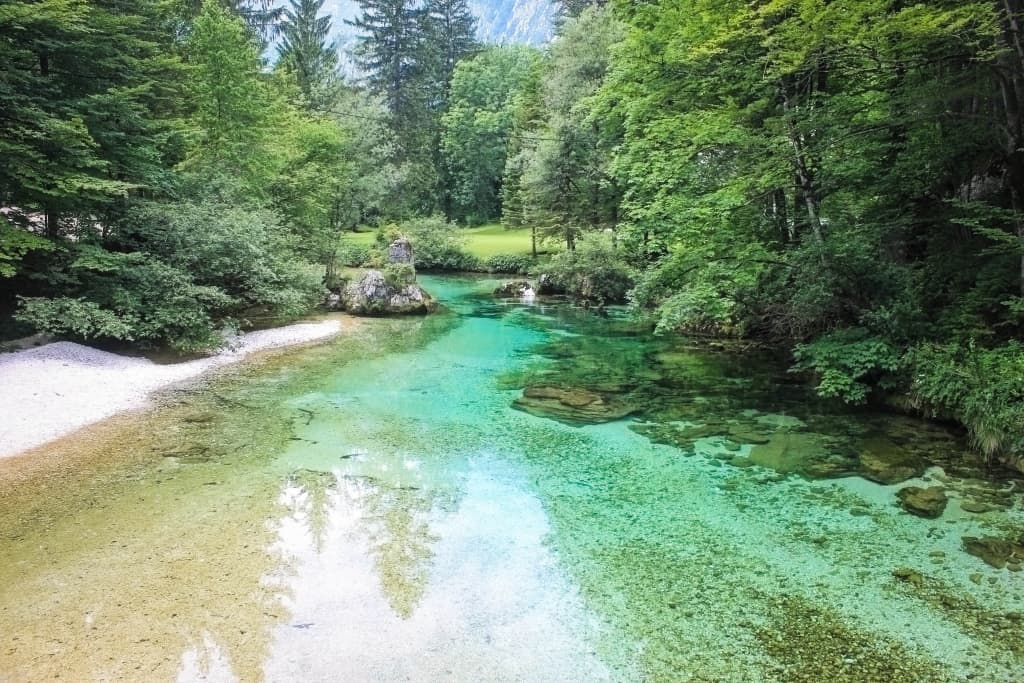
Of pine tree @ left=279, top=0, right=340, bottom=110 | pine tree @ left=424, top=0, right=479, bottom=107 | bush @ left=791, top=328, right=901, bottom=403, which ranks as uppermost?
pine tree @ left=424, top=0, right=479, bottom=107

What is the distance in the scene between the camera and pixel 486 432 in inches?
341

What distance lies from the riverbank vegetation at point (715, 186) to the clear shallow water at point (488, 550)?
1.64m

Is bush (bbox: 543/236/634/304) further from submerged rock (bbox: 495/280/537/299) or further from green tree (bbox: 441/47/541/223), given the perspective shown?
green tree (bbox: 441/47/541/223)

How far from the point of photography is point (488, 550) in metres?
5.46

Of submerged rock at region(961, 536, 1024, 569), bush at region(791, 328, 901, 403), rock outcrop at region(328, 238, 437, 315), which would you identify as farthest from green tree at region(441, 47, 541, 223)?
submerged rock at region(961, 536, 1024, 569)

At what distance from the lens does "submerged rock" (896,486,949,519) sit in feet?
19.9

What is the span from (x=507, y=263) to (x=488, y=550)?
26071mm

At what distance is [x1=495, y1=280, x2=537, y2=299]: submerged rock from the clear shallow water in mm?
14394

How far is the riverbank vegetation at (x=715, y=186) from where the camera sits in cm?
790

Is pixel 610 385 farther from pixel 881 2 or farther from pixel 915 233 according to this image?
pixel 881 2

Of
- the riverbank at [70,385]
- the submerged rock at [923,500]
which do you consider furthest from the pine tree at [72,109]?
the submerged rock at [923,500]

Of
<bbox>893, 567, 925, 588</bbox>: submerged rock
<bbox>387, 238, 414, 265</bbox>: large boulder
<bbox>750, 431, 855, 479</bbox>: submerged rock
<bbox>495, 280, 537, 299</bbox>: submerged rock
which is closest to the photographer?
<bbox>893, 567, 925, 588</bbox>: submerged rock

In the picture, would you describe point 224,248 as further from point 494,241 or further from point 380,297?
point 494,241

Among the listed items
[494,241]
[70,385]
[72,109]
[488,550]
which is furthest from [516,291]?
[488,550]
